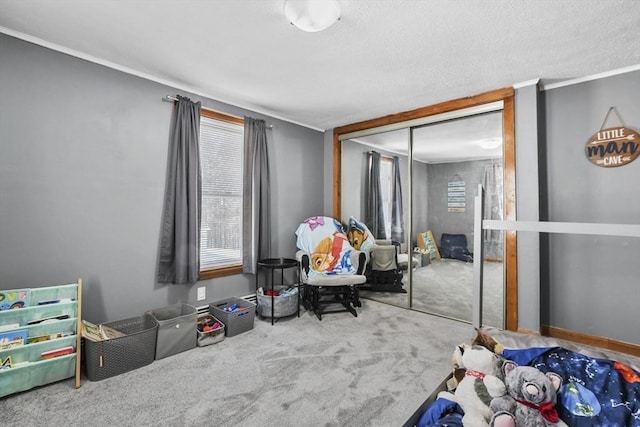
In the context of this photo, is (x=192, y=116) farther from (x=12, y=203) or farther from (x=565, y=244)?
(x=565, y=244)

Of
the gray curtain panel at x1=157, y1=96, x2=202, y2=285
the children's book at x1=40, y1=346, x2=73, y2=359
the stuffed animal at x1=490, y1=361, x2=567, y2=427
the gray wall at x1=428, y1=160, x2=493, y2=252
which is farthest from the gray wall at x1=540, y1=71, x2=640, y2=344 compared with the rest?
the children's book at x1=40, y1=346, x2=73, y2=359

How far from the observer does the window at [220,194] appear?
3.11 meters

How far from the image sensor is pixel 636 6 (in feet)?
5.67

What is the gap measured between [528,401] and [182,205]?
280 centimetres

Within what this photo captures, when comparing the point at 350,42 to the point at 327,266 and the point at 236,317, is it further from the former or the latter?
the point at 236,317

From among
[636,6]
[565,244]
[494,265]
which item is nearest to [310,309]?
[494,265]

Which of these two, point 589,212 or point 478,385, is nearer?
point 478,385

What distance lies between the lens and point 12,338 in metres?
1.81

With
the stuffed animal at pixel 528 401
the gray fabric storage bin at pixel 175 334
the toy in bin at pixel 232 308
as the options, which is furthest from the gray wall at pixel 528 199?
the gray fabric storage bin at pixel 175 334

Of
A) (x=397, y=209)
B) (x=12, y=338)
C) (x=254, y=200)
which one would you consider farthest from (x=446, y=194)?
(x=12, y=338)

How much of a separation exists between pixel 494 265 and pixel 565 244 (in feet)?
2.07

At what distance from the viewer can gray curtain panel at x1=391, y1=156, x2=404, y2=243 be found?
3.71 m

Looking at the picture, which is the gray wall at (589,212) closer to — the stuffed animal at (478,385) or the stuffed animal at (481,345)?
the stuffed animal at (481,345)

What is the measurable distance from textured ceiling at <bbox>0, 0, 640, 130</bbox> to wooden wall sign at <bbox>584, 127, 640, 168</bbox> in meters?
0.55
